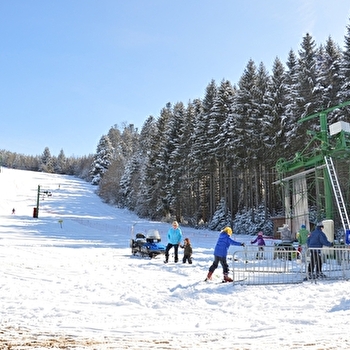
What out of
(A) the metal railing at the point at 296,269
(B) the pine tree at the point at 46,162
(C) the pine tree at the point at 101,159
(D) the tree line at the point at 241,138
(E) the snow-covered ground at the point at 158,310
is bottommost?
(E) the snow-covered ground at the point at 158,310

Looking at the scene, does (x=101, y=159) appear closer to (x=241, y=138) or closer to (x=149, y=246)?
(x=241, y=138)

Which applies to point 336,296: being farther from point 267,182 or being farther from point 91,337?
point 267,182

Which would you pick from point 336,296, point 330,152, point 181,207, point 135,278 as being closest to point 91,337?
point 336,296

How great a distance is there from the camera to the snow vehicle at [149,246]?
60.6 feet

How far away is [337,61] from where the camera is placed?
3388 cm

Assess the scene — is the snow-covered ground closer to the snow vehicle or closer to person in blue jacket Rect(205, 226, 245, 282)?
person in blue jacket Rect(205, 226, 245, 282)

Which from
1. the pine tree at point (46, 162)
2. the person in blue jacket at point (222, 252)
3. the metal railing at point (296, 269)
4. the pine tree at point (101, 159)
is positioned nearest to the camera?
the metal railing at point (296, 269)

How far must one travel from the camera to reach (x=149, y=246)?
18.6 m

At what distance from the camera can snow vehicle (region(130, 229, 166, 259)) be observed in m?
18.5

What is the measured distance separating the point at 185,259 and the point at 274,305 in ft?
26.3

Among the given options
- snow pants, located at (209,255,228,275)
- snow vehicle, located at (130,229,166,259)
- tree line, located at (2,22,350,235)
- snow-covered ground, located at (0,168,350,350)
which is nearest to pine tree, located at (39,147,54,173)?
tree line, located at (2,22,350,235)

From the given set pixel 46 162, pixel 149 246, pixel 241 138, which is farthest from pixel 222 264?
pixel 46 162

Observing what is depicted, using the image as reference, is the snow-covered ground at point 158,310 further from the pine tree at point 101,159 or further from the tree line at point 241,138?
the pine tree at point 101,159

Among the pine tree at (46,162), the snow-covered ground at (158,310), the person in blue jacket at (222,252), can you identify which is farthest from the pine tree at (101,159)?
the person in blue jacket at (222,252)
